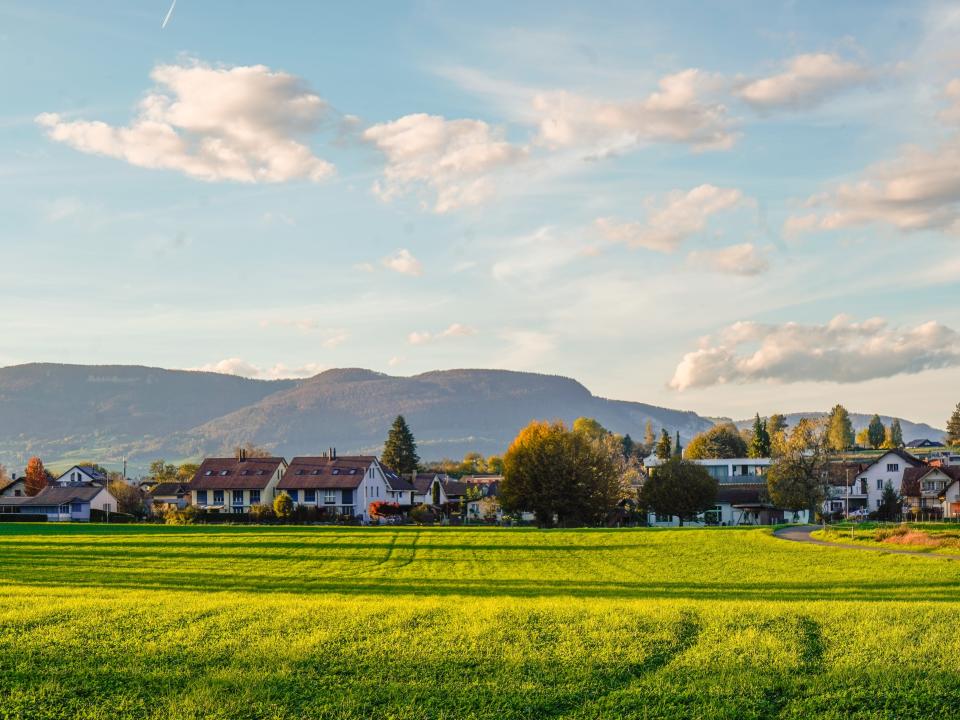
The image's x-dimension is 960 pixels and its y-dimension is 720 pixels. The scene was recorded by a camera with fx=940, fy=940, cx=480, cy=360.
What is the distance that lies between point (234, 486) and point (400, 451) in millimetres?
36130

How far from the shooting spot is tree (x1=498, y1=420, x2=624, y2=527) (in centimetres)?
9319

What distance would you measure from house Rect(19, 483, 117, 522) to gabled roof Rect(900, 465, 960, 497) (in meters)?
104

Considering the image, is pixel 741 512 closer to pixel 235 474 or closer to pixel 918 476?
pixel 918 476

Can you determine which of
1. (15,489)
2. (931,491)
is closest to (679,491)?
(931,491)

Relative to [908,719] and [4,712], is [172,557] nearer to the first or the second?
[4,712]

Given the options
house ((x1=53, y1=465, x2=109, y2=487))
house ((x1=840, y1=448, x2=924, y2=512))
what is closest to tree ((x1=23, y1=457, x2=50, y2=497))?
house ((x1=53, y1=465, x2=109, y2=487))

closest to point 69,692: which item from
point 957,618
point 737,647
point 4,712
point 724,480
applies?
point 4,712

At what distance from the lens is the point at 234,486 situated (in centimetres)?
11962

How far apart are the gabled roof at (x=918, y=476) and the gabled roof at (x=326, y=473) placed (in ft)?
225

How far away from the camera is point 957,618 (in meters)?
17.1

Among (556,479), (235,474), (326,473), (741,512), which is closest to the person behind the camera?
(556,479)

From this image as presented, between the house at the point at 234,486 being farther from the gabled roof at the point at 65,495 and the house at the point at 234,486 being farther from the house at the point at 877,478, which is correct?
the house at the point at 877,478

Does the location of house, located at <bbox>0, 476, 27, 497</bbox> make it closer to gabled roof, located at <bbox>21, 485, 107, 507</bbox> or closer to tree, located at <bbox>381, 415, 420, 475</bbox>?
gabled roof, located at <bbox>21, 485, 107, 507</bbox>

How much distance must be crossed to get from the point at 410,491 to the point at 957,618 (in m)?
120
